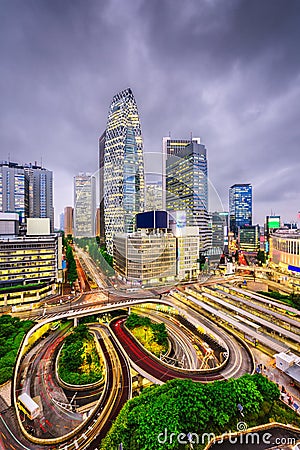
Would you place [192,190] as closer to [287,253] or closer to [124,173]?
[124,173]

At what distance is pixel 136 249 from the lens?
3988cm

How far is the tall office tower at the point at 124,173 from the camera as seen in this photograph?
191 ft

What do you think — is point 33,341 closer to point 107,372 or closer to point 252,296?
point 107,372

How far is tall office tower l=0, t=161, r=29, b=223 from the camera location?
6556 centimetres

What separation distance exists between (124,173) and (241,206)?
113258mm

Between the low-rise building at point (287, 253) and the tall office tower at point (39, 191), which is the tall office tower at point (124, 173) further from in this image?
the tall office tower at point (39, 191)

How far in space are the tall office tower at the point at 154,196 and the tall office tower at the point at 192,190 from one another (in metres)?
12.8

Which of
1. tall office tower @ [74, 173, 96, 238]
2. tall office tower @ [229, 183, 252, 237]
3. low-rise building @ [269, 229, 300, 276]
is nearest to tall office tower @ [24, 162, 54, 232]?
tall office tower @ [74, 173, 96, 238]

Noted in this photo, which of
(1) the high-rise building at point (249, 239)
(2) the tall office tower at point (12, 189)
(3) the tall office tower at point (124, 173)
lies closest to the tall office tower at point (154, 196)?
(3) the tall office tower at point (124, 173)

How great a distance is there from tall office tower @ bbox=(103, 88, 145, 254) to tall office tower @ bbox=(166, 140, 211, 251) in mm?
11016

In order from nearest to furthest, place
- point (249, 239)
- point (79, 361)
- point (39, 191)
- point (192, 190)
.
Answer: point (79, 361), point (192, 190), point (39, 191), point (249, 239)

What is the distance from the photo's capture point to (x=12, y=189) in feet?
220

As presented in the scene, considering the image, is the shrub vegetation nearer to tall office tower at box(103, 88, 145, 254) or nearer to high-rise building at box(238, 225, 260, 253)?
tall office tower at box(103, 88, 145, 254)

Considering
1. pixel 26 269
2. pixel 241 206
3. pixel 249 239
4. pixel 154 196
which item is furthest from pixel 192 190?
pixel 241 206
